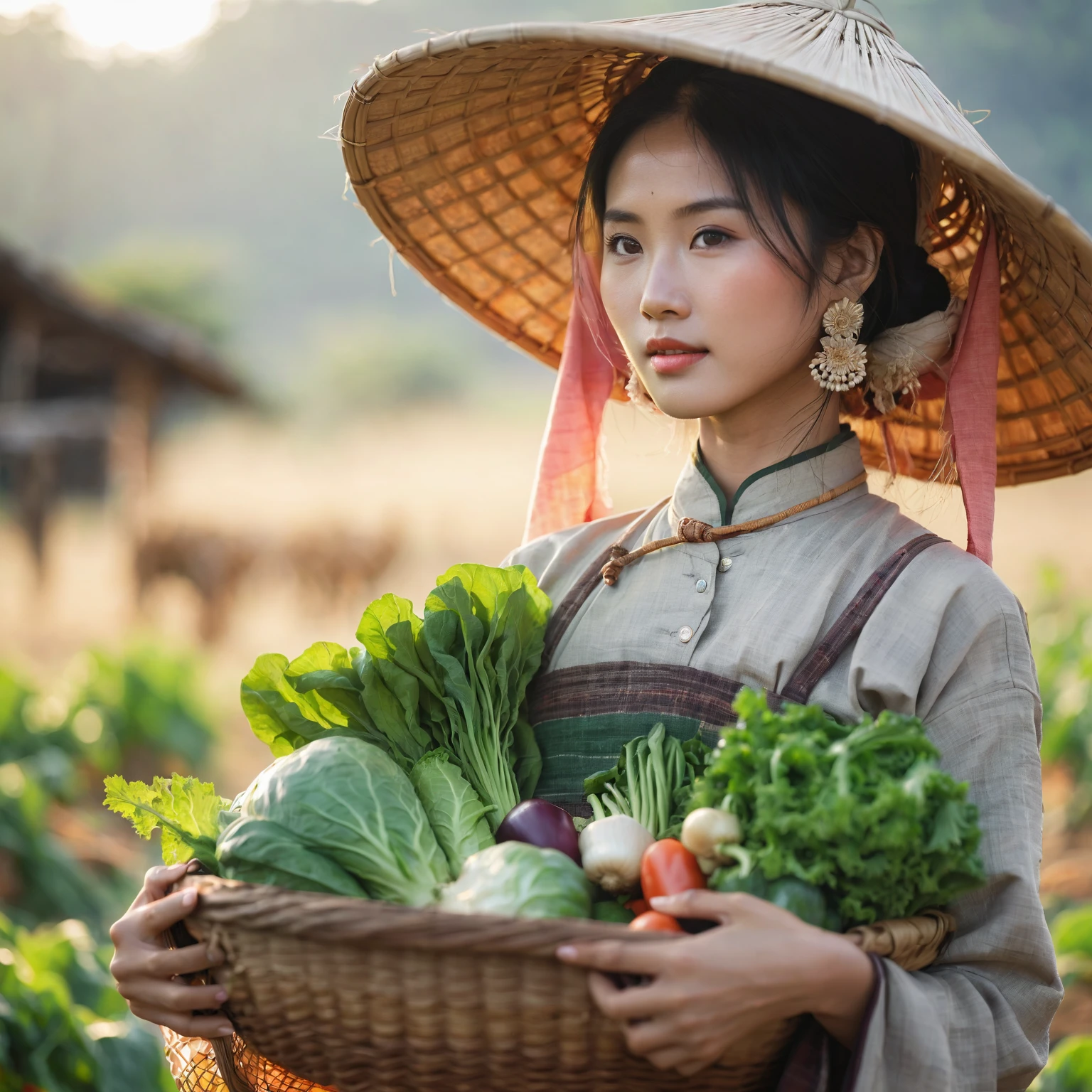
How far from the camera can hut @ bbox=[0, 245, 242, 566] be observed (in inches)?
541

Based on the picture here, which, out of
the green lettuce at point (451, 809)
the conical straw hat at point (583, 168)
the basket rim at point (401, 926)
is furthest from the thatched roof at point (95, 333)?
the basket rim at point (401, 926)

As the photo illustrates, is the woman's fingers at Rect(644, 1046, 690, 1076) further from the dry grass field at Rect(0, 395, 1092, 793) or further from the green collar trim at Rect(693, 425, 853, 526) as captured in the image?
the dry grass field at Rect(0, 395, 1092, 793)

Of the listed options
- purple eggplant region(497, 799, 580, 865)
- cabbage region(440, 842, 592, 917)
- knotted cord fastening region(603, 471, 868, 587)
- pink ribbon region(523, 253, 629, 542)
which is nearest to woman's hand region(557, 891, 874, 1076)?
cabbage region(440, 842, 592, 917)

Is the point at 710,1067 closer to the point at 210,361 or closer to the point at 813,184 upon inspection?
the point at 813,184

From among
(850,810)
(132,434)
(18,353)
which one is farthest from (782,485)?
(132,434)

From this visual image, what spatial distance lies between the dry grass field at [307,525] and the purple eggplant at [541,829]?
0.92m

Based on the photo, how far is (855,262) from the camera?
228 centimetres

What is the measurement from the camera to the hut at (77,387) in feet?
45.1

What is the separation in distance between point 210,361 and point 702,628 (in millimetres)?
14073

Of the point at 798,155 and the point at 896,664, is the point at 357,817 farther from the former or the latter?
the point at 798,155

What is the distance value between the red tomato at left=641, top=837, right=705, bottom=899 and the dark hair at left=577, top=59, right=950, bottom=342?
104 cm

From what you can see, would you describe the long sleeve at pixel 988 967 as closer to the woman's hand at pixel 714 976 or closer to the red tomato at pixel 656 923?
the woman's hand at pixel 714 976

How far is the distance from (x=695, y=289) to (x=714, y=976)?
3.68 ft

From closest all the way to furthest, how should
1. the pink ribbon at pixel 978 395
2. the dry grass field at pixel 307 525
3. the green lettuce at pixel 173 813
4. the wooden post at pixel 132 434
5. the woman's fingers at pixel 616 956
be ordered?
the woman's fingers at pixel 616 956 → the green lettuce at pixel 173 813 → the pink ribbon at pixel 978 395 → the dry grass field at pixel 307 525 → the wooden post at pixel 132 434
